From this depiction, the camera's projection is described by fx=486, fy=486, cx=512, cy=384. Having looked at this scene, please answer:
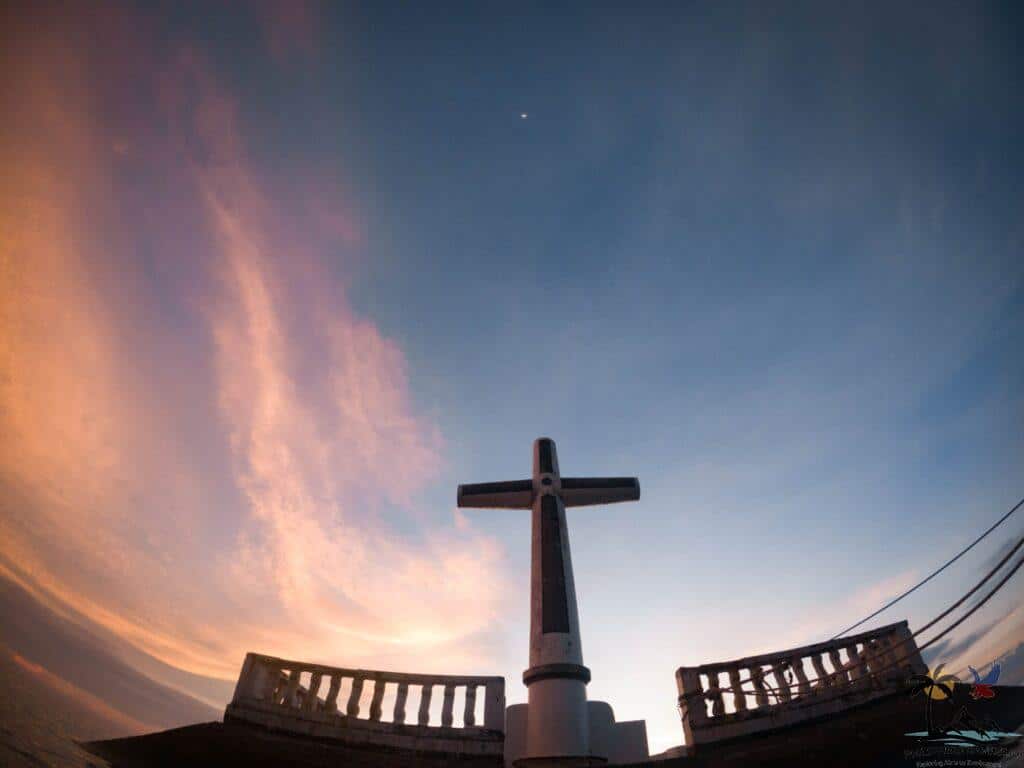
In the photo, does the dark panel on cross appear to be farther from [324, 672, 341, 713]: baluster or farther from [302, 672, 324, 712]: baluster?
[302, 672, 324, 712]: baluster

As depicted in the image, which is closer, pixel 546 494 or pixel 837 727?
pixel 837 727

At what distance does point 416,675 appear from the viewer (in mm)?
12914

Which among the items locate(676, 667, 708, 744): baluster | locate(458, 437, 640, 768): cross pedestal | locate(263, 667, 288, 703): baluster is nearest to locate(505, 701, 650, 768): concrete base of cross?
locate(458, 437, 640, 768): cross pedestal

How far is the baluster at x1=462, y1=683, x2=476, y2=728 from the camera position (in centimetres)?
1219

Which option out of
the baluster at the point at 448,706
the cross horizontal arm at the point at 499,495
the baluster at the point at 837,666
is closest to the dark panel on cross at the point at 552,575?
the cross horizontal arm at the point at 499,495

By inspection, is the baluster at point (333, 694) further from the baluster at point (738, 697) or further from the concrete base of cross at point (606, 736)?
the baluster at point (738, 697)

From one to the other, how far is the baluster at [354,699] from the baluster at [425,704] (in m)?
1.69

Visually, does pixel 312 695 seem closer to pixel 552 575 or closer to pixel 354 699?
pixel 354 699

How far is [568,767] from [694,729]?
10.1ft

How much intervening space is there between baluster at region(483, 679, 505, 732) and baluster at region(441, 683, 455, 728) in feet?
2.75

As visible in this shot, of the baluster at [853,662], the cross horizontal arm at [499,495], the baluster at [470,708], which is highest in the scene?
the cross horizontal arm at [499,495]

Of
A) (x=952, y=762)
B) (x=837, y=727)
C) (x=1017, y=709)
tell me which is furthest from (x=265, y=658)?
(x=1017, y=709)

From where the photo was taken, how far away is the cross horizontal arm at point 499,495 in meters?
17.6

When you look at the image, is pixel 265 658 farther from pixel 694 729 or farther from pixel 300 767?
pixel 694 729
